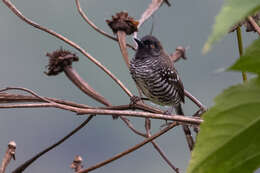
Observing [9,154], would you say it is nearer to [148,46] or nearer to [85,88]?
[85,88]

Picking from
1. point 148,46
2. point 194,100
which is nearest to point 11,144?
point 194,100

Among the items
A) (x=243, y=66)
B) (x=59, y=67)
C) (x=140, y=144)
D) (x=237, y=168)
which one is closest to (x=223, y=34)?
(x=243, y=66)

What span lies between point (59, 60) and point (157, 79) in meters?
1.70

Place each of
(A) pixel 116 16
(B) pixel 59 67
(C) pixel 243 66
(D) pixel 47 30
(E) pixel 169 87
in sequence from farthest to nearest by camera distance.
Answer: (E) pixel 169 87 → (A) pixel 116 16 → (B) pixel 59 67 → (D) pixel 47 30 → (C) pixel 243 66

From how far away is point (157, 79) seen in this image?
313 cm

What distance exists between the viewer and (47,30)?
1280 millimetres

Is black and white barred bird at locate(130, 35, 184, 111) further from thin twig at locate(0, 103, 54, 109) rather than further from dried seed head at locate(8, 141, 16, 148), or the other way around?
thin twig at locate(0, 103, 54, 109)

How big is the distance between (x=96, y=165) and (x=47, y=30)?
0.55m

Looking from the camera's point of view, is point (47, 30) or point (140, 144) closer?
point (140, 144)

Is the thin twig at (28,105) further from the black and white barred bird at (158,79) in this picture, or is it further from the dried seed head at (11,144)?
the black and white barred bird at (158,79)

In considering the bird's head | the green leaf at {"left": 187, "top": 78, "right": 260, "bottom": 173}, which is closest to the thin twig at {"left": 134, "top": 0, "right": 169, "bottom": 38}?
the green leaf at {"left": 187, "top": 78, "right": 260, "bottom": 173}

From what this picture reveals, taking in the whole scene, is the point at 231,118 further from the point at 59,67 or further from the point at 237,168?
the point at 59,67

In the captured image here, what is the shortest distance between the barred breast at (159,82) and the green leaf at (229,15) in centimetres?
281

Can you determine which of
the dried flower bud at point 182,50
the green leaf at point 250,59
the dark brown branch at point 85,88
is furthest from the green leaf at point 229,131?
the dried flower bud at point 182,50
